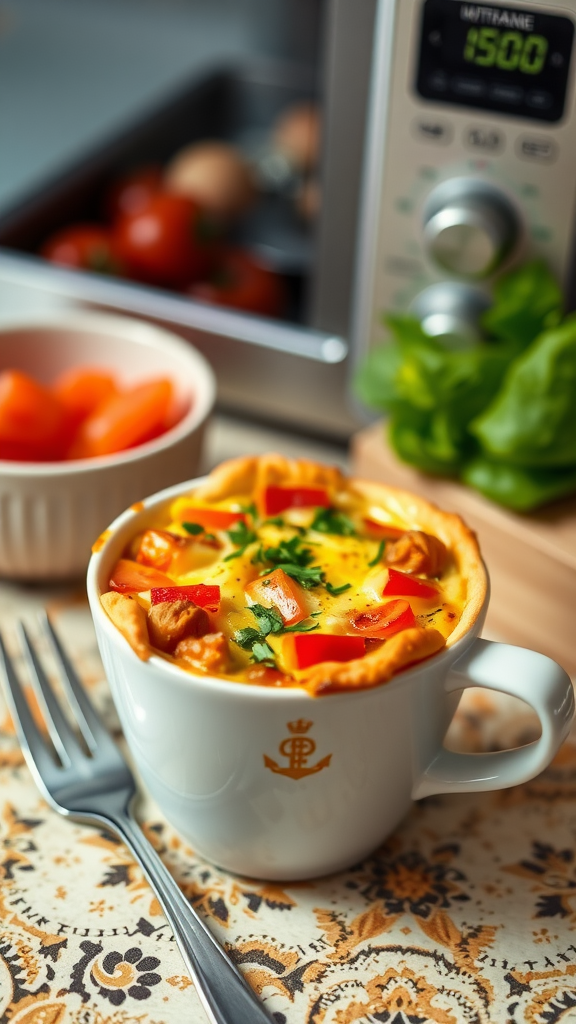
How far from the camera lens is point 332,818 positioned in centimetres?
65

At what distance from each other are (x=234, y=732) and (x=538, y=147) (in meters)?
0.56

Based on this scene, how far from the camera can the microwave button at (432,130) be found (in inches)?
35.5

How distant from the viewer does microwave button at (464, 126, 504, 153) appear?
2.92ft

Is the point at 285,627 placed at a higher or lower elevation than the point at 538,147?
lower

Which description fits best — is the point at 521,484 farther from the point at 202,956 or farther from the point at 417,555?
the point at 202,956

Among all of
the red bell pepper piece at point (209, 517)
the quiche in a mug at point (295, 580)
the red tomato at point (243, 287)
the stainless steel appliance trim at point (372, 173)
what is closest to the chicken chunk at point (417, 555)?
the quiche in a mug at point (295, 580)

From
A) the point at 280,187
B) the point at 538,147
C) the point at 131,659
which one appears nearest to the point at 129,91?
the point at 280,187

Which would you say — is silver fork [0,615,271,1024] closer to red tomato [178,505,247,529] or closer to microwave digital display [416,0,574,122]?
red tomato [178,505,247,529]

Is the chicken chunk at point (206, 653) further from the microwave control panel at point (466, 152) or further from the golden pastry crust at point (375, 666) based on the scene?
the microwave control panel at point (466, 152)

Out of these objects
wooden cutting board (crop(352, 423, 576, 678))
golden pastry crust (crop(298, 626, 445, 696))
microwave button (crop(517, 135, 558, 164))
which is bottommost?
wooden cutting board (crop(352, 423, 576, 678))

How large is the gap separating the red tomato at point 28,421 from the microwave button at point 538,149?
461 mm

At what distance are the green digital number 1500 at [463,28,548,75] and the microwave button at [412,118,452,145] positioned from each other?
0.06 metres

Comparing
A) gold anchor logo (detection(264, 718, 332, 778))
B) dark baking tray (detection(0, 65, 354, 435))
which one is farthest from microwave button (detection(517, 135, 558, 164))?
gold anchor logo (detection(264, 718, 332, 778))

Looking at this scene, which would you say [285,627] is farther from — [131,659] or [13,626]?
[13,626]
